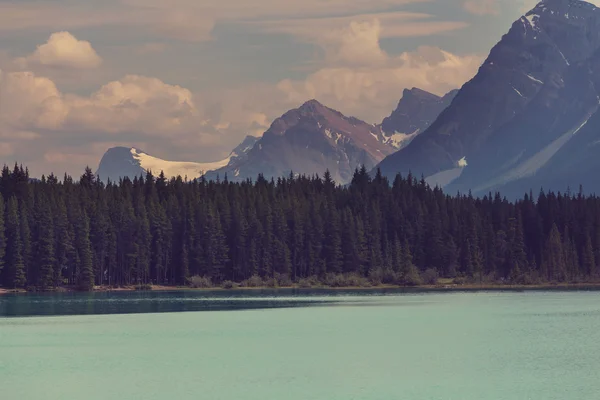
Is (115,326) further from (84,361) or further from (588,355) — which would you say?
(588,355)

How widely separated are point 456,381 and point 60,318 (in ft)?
229

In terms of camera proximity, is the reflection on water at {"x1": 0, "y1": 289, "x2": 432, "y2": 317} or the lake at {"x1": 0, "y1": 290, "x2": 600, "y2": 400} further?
the reflection on water at {"x1": 0, "y1": 289, "x2": 432, "y2": 317}

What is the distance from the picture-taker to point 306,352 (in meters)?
89.6

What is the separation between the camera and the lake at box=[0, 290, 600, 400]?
228 ft

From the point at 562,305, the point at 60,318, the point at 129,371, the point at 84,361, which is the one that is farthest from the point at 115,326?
the point at 562,305

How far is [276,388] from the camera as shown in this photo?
230 ft

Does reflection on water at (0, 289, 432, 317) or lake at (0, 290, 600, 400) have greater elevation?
reflection on water at (0, 289, 432, 317)

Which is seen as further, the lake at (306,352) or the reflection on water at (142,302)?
the reflection on water at (142,302)

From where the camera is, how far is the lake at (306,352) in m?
69.4

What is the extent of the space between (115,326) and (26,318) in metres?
17.7

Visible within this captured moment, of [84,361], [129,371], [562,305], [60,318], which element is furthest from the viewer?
[562,305]

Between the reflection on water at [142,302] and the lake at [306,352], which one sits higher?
the reflection on water at [142,302]

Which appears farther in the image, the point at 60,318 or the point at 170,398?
the point at 60,318

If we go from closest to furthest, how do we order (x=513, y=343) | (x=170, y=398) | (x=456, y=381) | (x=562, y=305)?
(x=170, y=398), (x=456, y=381), (x=513, y=343), (x=562, y=305)
